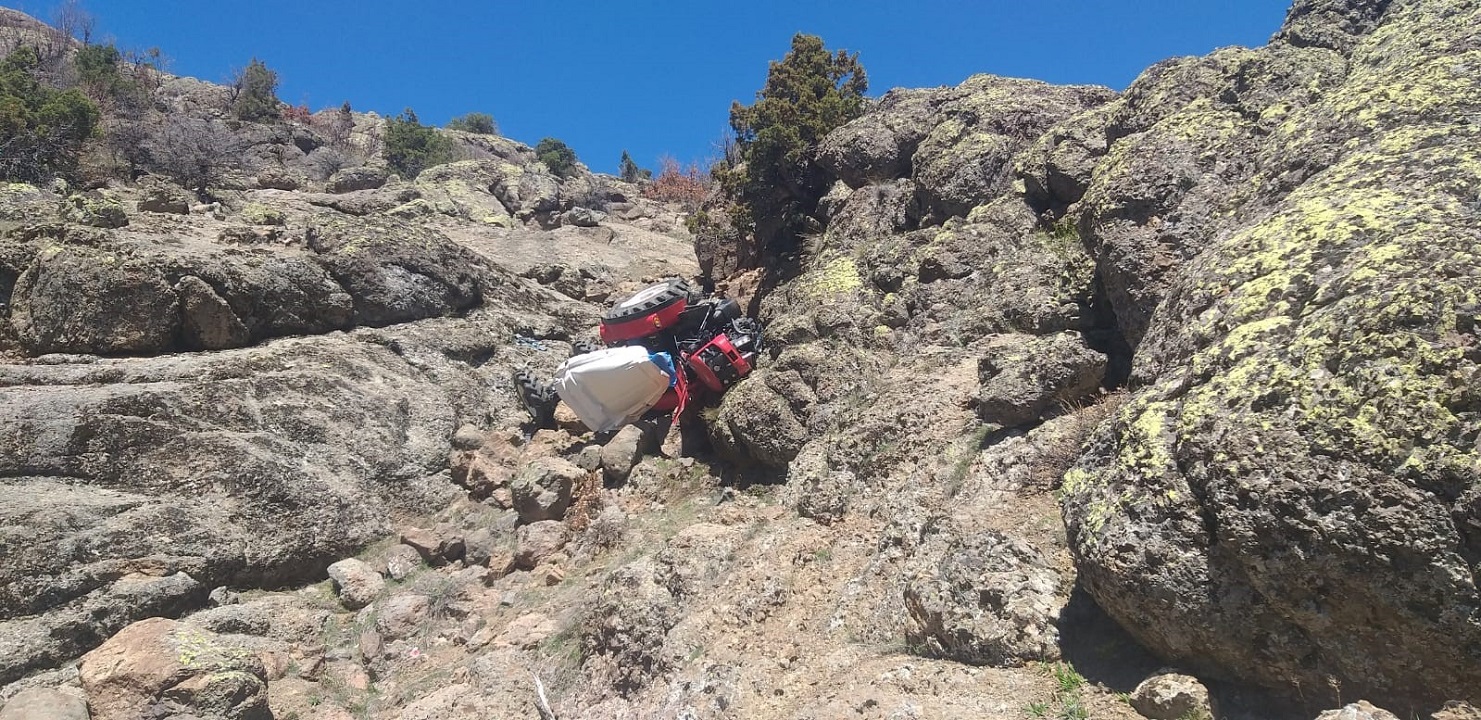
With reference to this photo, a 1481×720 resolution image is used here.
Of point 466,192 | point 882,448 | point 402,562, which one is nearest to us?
point 882,448

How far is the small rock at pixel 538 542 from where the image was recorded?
27.3ft

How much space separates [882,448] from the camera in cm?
709

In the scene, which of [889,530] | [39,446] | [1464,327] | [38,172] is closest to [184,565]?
[39,446]

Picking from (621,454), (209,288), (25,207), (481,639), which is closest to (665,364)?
(621,454)

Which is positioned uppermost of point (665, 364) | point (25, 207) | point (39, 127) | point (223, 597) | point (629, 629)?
point (39, 127)

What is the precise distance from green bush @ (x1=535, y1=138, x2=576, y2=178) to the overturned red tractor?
23.6 meters

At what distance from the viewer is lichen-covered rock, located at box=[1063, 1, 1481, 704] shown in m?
3.13

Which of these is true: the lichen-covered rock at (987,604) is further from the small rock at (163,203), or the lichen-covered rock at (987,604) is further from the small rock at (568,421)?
the small rock at (163,203)

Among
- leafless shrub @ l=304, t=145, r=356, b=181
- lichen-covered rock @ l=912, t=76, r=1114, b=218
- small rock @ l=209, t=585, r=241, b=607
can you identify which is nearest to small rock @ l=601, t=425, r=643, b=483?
small rock @ l=209, t=585, r=241, b=607

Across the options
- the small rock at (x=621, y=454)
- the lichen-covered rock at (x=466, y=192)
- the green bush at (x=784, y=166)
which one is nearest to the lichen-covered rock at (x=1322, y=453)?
the small rock at (x=621, y=454)

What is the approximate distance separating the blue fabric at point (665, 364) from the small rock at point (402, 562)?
321 centimetres

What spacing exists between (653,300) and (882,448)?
4021 mm

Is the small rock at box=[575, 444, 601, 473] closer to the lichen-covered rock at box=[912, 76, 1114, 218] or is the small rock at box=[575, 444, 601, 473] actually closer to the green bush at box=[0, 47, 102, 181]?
the lichen-covered rock at box=[912, 76, 1114, 218]

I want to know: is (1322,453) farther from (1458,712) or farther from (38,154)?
(38,154)
